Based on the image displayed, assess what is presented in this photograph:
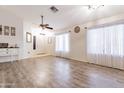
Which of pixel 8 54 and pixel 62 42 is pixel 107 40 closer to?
pixel 62 42

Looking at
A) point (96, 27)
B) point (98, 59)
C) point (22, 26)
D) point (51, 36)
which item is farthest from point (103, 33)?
point (51, 36)

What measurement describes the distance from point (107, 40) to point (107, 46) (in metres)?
0.27

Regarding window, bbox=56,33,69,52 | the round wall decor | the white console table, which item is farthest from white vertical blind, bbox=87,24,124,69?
the white console table

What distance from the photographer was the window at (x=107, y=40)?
5.27 meters

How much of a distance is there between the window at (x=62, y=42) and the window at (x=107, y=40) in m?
2.52

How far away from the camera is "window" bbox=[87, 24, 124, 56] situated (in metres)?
5.27

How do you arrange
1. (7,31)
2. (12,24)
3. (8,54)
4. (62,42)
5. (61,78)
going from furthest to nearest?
(62,42) < (12,24) < (7,31) < (8,54) < (61,78)

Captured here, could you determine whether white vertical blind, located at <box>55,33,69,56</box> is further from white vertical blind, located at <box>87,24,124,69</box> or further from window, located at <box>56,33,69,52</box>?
white vertical blind, located at <box>87,24,124,69</box>

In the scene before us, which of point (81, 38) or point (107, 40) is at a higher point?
point (81, 38)

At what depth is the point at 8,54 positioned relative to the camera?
685 cm

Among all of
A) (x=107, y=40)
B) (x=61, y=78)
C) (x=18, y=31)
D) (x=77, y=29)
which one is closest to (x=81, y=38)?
(x=77, y=29)

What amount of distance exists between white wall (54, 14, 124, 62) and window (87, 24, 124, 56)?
0.87ft

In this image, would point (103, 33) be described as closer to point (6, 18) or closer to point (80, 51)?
point (80, 51)

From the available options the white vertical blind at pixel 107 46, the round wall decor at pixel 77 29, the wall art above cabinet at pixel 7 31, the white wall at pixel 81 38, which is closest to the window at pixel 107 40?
the white vertical blind at pixel 107 46
